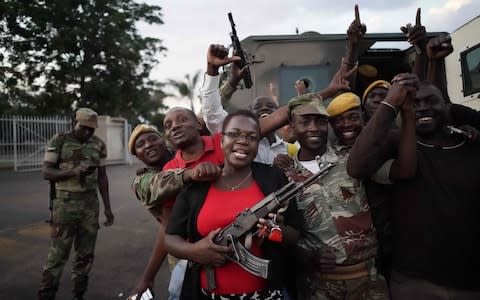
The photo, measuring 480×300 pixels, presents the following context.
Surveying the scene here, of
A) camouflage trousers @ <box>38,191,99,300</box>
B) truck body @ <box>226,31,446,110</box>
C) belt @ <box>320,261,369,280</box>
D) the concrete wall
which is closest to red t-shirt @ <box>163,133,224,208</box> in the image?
belt @ <box>320,261,369,280</box>

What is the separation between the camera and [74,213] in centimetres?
393

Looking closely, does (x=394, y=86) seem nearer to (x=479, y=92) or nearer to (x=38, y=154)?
(x=479, y=92)

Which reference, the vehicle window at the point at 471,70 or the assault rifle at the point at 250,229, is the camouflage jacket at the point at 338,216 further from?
the vehicle window at the point at 471,70

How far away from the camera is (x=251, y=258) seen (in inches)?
65.1

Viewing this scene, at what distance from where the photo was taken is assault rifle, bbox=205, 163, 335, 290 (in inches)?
64.1

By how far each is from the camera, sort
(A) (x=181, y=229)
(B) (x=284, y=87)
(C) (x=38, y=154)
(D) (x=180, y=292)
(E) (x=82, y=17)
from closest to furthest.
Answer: (A) (x=181, y=229), (D) (x=180, y=292), (B) (x=284, y=87), (C) (x=38, y=154), (E) (x=82, y=17)

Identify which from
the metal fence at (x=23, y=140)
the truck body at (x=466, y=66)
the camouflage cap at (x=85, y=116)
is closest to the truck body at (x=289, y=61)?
the truck body at (x=466, y=66)

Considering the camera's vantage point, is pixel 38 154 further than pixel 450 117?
Yes

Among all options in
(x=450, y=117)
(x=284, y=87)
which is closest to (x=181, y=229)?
(x=450, y=117)

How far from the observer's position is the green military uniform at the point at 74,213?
379 cm

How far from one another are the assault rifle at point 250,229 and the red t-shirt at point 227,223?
0.20ft

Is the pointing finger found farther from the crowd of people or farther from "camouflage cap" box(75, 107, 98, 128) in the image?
"camouflage cap" box(75, 107, 98, 128)

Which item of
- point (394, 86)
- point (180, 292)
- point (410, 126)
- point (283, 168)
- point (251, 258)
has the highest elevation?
point (394, 86)

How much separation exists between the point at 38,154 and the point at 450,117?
1669 cm
